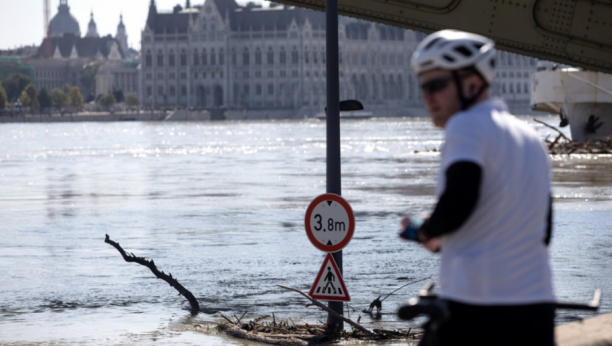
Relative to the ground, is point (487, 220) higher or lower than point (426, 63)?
lower

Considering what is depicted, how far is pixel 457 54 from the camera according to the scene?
12.5 ft

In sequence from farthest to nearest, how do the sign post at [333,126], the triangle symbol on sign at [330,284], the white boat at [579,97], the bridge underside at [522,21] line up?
the white boat at [579,97] < the bridge underside at [522,21] < the sign post at [333,126] < the triangle symbol on sign at [330,284]

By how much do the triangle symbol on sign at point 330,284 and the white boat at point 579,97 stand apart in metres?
40.3

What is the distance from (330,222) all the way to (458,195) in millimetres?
6262

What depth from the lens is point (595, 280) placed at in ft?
46.1

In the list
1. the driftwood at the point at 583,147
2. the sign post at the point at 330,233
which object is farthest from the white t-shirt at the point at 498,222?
the driftwood at the point at 583,147

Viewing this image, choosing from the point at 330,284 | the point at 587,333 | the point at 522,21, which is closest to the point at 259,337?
the point at 330,284

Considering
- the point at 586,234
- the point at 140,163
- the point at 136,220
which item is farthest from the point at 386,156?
the point at 586,234

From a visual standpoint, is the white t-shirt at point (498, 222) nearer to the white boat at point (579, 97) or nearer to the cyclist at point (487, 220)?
the cyclist at point (487, 220)

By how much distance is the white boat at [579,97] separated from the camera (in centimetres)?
5091

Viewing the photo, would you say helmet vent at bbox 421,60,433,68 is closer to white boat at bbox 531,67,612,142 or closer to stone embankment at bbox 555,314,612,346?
stone embankment at bbox 555,314,612,346

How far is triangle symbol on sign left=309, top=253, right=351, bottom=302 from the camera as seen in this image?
393 inches

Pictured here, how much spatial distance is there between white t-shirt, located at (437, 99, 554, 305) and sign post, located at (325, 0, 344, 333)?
6.38 meters

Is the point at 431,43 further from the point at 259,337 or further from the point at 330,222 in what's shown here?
the point at 259,337
